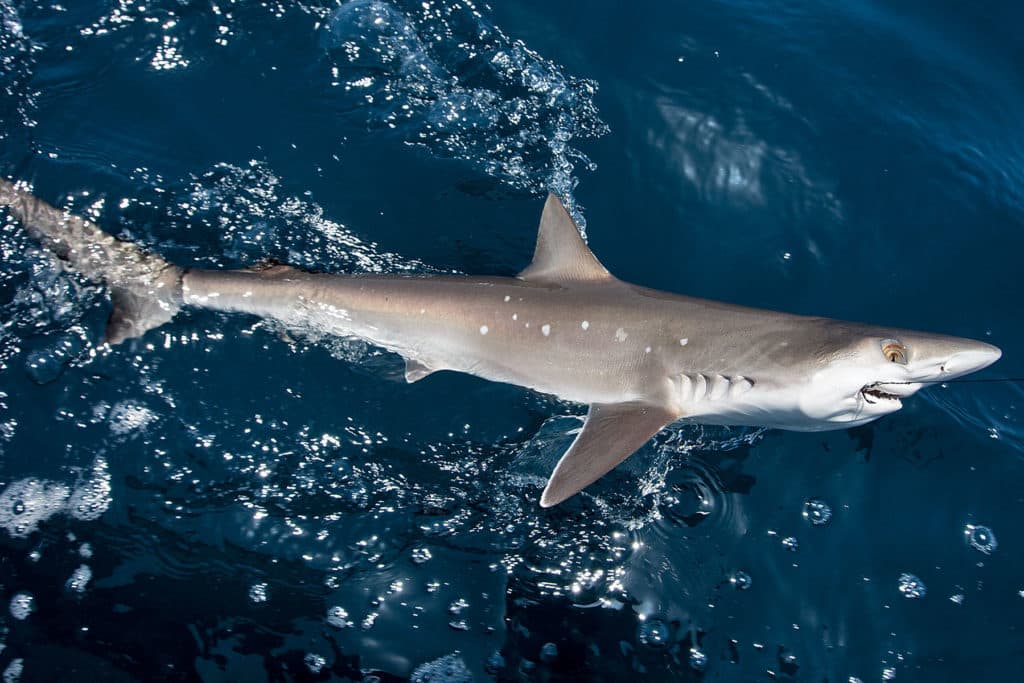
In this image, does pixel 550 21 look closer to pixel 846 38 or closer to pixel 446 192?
pixel 446 192

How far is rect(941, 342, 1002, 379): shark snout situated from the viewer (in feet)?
11.3

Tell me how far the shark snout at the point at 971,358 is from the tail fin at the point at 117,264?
13.9 feet

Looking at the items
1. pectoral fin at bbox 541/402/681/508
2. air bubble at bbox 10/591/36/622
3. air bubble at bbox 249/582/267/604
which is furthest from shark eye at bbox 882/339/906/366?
air bubble at bbox 10/591/36/622

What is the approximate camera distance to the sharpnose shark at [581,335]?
3656mm

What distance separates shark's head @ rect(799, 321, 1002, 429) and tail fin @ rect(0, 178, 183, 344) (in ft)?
12.2

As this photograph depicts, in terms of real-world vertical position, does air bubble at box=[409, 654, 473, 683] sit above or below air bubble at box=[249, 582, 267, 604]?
below

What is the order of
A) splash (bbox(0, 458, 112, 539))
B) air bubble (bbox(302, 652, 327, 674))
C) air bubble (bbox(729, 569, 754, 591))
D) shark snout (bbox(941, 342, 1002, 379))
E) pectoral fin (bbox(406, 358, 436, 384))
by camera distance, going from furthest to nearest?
pectoral fin (bbox(406, 358, 436, 384)) < air bubble (bbox(729, 569, 754, 591)) < splash (bbox(0, 458, 112, 539)) < air bubble (bbox(302, 652, 327, 674)) < shark snout (bbox(941, 342, 1002, 379))

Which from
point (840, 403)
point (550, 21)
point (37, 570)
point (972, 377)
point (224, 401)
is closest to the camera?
point (840, 403)

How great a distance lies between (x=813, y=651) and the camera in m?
4.11

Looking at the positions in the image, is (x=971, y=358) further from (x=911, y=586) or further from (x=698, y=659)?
(x=698, y=659)

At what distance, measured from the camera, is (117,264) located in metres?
4.60

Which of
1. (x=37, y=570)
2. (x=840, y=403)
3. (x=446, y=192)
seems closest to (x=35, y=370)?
(x=37, y=570)

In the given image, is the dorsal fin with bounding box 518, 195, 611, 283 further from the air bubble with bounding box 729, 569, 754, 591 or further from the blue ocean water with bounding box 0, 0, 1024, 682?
the air bubble with bounding box 729, 569, 754, 591

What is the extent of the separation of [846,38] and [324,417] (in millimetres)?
6013
